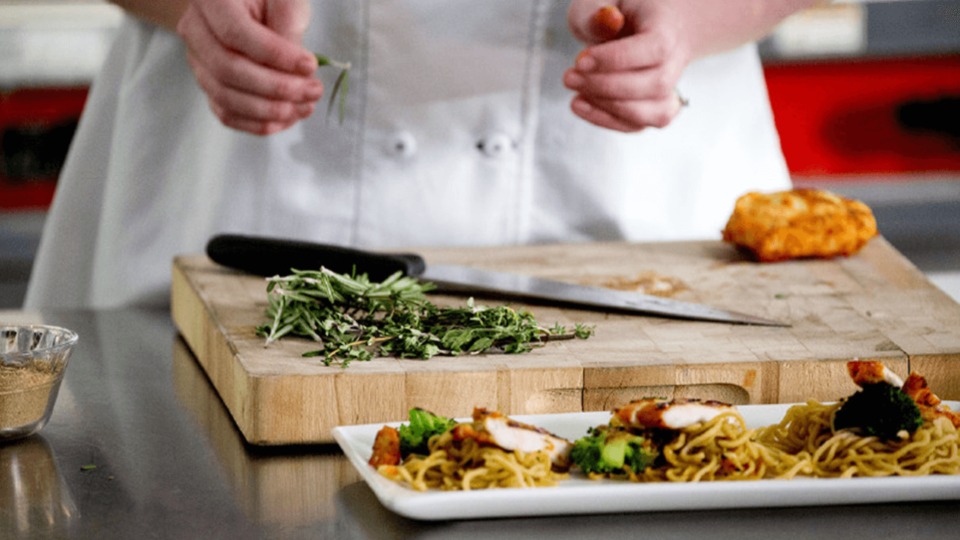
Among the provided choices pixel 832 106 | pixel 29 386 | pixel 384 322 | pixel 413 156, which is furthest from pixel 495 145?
pixel 832 106

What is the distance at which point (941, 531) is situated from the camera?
3.75ft

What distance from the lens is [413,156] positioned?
2229mm

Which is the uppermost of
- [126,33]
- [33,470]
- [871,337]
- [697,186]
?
[126,33]

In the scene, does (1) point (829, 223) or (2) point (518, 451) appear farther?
(1) point (829, 223)

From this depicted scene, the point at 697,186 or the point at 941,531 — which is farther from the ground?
the point at 697,186

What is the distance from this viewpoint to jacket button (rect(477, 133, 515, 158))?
2.22 m

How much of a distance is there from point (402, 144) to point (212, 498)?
104 centimetres

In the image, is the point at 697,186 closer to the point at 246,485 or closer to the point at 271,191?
the point at 271,191

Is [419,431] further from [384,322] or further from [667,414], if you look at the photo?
[384,322]

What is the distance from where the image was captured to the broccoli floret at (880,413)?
3.92 ft

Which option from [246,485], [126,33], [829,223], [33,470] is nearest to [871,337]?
[829,223]

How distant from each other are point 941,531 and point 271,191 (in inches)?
51.5

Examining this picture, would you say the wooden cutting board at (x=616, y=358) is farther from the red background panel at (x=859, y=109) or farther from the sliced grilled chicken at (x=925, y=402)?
the red background panel at (x=859, y=109)

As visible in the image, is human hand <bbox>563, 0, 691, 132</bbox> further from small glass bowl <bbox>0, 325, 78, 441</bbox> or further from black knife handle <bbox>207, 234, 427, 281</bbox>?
small glass bowl <bbox>0, 325, 78, 441</bbox>
